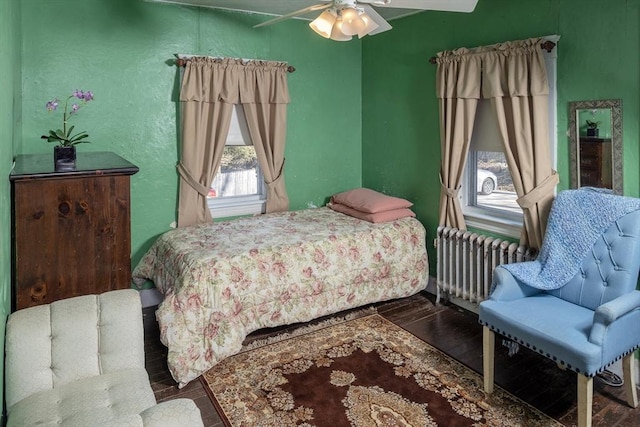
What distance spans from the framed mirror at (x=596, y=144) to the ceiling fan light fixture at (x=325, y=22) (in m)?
1.73

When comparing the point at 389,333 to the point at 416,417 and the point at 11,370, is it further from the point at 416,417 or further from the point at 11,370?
the point at 11,370

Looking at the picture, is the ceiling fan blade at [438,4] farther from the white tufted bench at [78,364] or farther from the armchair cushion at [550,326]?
the white tufted bench at [78,364]

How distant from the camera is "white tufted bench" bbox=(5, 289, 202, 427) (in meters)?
1.57

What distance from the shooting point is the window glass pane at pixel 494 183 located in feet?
11.6

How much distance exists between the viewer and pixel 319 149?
4.55 meters

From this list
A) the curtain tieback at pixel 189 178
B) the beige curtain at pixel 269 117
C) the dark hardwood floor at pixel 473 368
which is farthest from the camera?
the beige curtain at pixel 269 117

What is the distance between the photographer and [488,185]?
12.3 feet

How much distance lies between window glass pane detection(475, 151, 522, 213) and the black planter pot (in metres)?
2.99

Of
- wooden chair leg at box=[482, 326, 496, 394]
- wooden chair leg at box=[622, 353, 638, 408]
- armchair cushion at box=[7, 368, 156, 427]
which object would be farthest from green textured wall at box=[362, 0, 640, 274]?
armchair cushion at box=[7, 368, 156, 427]

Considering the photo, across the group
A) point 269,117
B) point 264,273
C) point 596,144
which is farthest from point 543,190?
point 269,117

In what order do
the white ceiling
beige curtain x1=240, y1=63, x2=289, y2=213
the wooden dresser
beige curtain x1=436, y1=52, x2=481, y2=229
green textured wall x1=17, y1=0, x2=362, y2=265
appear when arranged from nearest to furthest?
1. the wooden dresser
2. green textured wall x1=17, y1=0, x2=362, y2=265
3. beige curtain x1=436, y1=52, x2=481, y2=229
4. the white ceiling
5. beige curtain x1=240, y1=63, x2=289, y2=213

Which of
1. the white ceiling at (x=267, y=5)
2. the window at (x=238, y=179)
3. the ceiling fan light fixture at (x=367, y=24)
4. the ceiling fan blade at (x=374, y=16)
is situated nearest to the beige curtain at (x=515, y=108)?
the white ceiling at (x=267, y=5)

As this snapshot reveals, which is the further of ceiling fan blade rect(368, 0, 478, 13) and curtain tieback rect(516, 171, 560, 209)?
curtain tieback rect(516, 171, 560, 209)

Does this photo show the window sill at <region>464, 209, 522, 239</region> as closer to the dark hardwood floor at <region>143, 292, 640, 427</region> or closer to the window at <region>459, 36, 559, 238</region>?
the window at <region>459, 36, 559, 238</region>
